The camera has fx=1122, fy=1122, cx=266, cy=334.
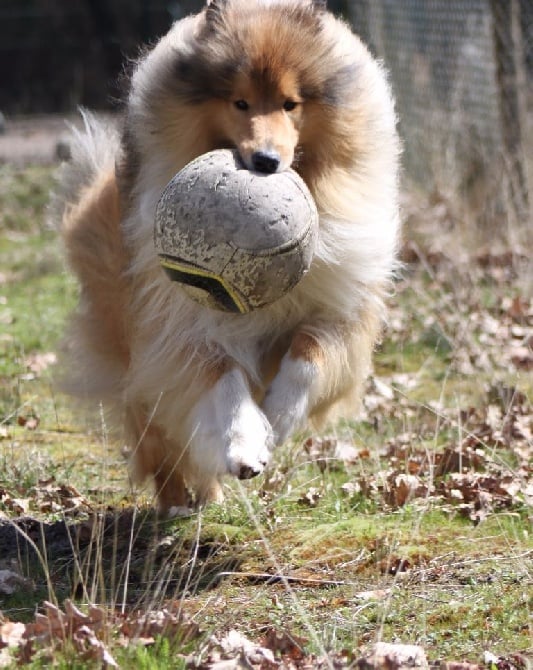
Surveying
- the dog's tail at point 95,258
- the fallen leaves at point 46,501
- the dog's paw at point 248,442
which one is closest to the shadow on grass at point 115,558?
the fallen leaves at point 46,501

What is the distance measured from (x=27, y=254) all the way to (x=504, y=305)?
4593 millimetres

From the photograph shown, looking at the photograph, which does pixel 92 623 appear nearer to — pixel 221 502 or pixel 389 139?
pixel 221 502

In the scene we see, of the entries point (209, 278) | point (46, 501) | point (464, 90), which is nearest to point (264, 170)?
point (209, 278)

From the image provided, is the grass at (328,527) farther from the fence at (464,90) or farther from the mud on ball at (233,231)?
the fence at (464,90)

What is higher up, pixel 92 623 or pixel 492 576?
pixel 92 623

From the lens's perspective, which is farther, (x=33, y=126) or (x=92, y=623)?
(x=33, y=126)

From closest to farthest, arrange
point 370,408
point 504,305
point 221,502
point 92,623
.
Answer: point 92,623, point 221,502, point 370,408, point 504,305

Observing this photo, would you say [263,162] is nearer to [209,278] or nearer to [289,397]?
[209,278]

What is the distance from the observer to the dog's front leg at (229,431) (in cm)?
378

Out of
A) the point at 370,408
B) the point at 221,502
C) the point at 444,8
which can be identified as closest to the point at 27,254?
the point at 444,8

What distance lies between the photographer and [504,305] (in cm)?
701

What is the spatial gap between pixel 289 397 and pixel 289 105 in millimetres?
1053

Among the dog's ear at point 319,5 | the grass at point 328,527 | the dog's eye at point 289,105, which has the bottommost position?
the grass at point 328,527

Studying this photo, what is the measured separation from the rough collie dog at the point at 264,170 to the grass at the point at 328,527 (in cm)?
33
